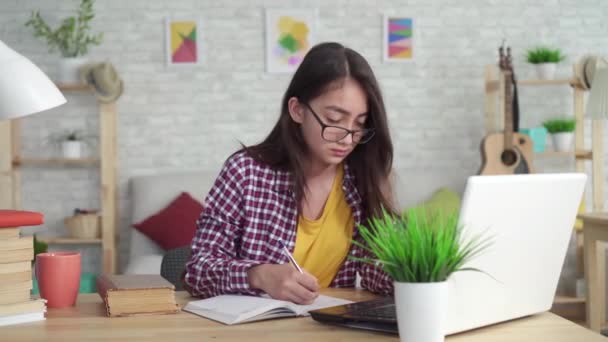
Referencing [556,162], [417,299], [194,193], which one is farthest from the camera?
[556,162]

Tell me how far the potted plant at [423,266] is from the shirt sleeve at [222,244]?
598 mm

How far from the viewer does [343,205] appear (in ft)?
6.70

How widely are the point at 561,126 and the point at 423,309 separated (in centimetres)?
349

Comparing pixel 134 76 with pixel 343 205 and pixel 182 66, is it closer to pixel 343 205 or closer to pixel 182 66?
pixel 182 66

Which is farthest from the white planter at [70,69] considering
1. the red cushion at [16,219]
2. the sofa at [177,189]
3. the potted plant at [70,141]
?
the red cushion at [16,219]

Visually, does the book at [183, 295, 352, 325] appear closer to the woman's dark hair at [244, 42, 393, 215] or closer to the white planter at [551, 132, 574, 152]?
the woman's dark hair at [244, 42, 393, 215]

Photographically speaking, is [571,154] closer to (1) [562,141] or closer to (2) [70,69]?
(1) [562,141]

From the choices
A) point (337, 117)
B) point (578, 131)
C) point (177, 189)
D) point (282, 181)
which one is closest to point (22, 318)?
point (282, 181)

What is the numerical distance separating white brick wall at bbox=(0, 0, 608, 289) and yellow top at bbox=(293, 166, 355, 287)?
2594mm

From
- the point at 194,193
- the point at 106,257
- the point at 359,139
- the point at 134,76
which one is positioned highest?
the point at 134,76

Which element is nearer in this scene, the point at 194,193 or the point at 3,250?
the point at 3,250

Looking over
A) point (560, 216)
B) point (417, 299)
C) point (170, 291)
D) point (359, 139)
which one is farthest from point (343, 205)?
point (417, 299)

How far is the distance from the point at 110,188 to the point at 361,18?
1.73m

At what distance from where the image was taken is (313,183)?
81.2 inches
